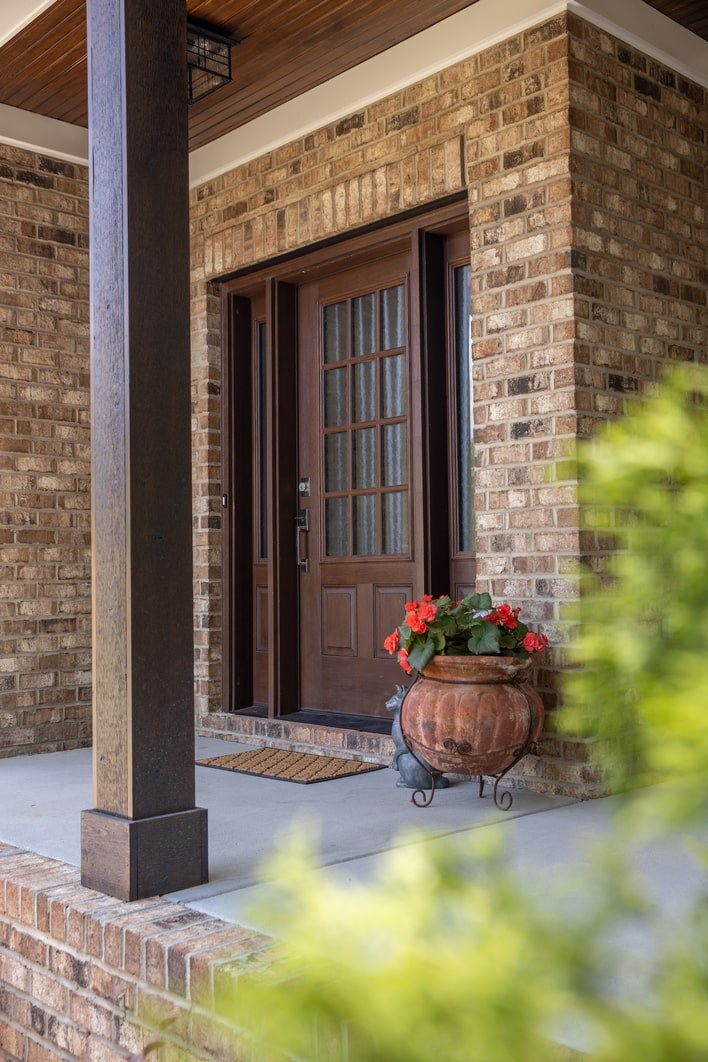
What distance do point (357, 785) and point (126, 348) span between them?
216 centimetres

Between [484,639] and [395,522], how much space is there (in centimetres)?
133

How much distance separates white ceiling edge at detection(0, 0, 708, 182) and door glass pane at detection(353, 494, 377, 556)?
180 cm

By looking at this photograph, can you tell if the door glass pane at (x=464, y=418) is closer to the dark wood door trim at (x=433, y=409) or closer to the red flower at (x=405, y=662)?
the dark wood door trim at (x=433, y=409)

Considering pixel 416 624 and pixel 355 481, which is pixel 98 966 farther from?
pixel 355 481

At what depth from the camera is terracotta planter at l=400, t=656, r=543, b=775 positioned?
349 cm

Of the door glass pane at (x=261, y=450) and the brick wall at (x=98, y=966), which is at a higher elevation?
the door glass pane at (x=261, y=450)

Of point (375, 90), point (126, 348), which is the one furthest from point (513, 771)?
point (375, 90)

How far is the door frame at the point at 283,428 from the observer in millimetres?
4582

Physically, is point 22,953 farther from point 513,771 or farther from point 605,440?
point 605,440

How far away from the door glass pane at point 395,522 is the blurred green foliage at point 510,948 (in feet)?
14.3

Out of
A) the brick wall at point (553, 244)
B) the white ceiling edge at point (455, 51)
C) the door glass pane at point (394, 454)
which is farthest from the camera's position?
the door glass pane at point (394, 454)

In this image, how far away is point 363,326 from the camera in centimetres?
503

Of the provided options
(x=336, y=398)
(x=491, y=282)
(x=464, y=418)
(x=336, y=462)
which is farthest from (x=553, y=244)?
(x=336, y=462)

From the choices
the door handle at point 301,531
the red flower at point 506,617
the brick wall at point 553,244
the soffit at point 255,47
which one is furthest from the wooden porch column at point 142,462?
the door handle at point 301,531
